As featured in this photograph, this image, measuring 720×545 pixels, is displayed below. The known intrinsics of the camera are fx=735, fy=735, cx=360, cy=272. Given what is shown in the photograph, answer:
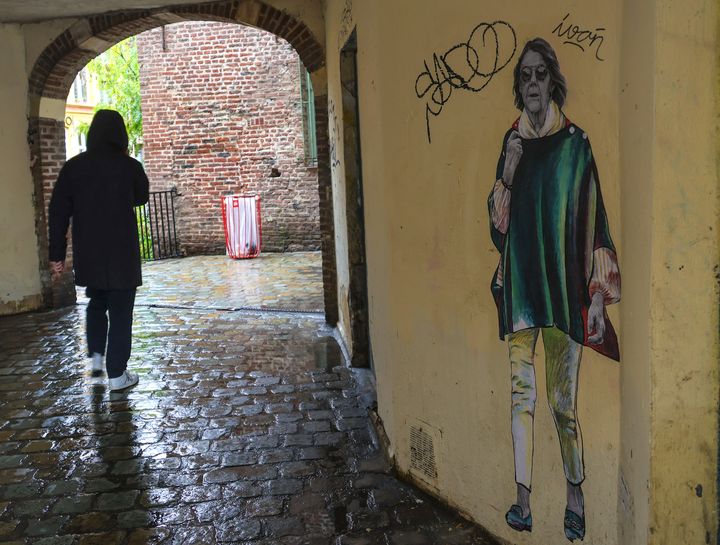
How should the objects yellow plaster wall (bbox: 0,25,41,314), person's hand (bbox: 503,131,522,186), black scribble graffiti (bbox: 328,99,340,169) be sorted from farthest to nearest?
yellow plaster wall (bbox: 0,25,41,314), black scribble graffiti (bbox: 328,99,340,169), person's hand (bbox: 503,131,522,186)

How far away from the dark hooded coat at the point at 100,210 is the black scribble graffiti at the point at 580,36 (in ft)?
11.9

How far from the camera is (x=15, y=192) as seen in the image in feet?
27.8

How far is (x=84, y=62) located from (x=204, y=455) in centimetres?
635

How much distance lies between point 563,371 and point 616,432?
294mm

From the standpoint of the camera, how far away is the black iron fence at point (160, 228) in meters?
14.2

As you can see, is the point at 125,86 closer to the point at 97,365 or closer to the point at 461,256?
the point at 97,365

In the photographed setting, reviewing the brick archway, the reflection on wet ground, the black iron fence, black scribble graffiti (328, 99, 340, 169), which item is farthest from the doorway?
the black iron fence

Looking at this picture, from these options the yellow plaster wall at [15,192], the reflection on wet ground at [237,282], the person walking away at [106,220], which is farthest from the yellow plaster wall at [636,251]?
the yellow plaster wall at [15,192]

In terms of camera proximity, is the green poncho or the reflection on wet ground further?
the reflection on wet ground

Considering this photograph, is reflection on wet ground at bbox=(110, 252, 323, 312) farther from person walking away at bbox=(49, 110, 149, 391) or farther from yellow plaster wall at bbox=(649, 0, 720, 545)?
yellow plaster wall at bbox=(649, 0, 720, 545)

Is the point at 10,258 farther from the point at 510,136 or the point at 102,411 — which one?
the point at 510,136

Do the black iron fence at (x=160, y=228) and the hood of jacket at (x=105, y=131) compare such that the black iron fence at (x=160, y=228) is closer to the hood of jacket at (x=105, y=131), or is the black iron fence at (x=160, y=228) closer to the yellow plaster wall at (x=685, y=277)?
the hood of jacket at (x=105, y=131)

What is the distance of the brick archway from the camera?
731 centimetres

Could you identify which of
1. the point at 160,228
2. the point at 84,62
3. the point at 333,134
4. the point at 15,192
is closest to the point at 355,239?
the point at 333,134
